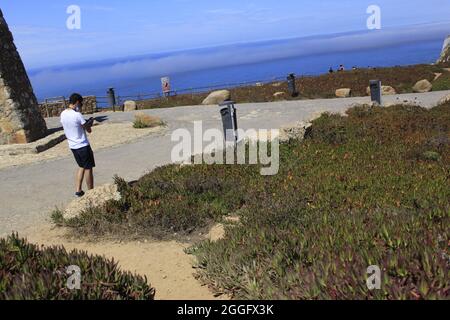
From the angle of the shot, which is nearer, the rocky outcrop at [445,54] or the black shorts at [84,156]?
the black shorts at [84,156]

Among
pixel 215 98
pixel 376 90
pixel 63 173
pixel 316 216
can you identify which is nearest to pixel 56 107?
pixel 215 98

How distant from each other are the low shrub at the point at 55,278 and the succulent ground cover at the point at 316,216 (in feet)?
4.23

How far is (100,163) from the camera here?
41.7 ft

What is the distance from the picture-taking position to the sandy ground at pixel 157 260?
5.25 meters

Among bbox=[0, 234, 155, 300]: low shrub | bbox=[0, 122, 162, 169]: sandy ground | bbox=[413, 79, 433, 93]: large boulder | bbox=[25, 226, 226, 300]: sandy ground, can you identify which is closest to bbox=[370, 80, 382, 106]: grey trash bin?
bbox=[0, 122, 162, 169]: sandy ground

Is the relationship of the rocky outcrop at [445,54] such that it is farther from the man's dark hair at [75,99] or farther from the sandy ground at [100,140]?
the man's dark hair at [75,99]

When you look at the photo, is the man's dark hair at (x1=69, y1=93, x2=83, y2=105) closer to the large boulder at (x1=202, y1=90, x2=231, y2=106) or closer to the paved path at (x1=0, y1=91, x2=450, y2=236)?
the paved path at (x1=0, y1=91, x2=450, y2=236)

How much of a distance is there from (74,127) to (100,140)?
7.92 meters

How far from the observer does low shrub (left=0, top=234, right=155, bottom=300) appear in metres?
3.69

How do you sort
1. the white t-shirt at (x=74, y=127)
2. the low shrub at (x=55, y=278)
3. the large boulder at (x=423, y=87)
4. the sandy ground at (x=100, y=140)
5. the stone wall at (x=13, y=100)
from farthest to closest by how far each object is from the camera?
the large boulder at (x=423, y=87) → the stone wall at (x=13, y=100) → the sandy ground at (x=100, y=140) → the white t-shirt at (x=74, y=127) → the low shrub at (x=55, y=278)

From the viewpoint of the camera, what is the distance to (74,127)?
8.68 m

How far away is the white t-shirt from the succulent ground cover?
44.2 inches

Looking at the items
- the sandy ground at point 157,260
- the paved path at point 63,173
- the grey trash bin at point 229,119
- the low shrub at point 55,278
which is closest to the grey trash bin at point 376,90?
the paved path at point 63,173
